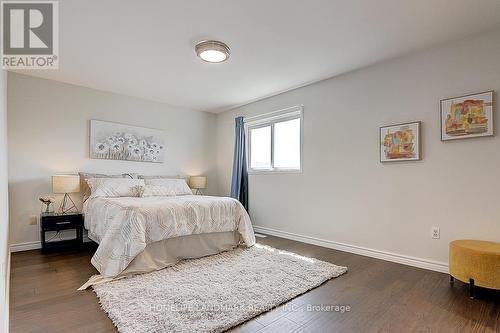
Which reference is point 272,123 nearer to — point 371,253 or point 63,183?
point 371,253

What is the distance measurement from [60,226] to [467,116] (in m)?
4.65

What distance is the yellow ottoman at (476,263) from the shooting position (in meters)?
1.96

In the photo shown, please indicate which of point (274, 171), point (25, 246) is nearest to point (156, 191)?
point (25, 246)

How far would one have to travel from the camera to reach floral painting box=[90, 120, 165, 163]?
12.9ft

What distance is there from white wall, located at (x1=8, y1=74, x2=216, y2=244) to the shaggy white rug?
2.14m

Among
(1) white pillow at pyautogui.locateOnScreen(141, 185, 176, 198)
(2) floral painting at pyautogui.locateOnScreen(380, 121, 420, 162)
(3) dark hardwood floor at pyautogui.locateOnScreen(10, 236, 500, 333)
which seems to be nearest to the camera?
(3) dark hardwood floor at pyautogui.locateOnScreen(10, 236, 500, 333)

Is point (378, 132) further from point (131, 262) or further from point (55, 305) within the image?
point (55, 305)

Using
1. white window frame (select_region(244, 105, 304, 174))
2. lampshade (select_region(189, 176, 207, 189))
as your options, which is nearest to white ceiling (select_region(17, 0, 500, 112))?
white window frame (select_region(244, 105, 304, 174))

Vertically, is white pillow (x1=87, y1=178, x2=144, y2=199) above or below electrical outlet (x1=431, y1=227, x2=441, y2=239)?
above

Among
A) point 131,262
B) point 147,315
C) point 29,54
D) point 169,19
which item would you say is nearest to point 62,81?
point 29,54

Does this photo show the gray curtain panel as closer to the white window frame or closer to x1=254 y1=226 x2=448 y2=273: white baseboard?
the white window frame

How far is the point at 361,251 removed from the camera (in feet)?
10.4

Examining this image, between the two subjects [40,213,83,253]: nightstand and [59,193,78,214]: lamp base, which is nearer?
[40,213,83,253]: nightstand

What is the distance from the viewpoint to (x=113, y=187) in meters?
3.60
